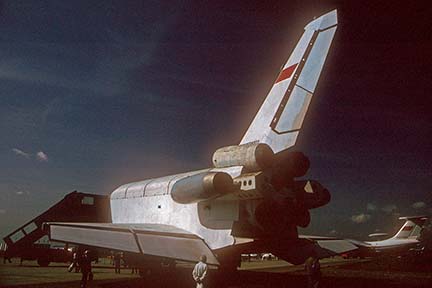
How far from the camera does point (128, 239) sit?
385 inches

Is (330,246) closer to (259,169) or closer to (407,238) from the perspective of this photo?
(259,169)

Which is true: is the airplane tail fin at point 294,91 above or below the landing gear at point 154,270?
above

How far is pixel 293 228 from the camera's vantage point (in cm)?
1037

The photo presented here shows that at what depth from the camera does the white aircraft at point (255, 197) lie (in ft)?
31.8

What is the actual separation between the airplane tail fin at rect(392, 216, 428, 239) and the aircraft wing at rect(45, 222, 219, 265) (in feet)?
128

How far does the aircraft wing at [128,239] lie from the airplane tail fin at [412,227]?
128 feet

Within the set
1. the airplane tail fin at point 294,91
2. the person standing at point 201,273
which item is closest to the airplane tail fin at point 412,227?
the airplane tail fin at point 294,91

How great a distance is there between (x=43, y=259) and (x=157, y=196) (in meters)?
17.6

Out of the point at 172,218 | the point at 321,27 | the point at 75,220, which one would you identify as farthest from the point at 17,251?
the point at 321,27

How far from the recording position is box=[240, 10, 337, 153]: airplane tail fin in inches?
409

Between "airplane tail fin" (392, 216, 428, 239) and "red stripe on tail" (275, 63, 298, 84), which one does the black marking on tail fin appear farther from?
"airplane tail fin" (392, 216, 428, 239)

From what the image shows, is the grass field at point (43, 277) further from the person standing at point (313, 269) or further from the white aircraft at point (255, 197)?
the person standing at point (313, 269)

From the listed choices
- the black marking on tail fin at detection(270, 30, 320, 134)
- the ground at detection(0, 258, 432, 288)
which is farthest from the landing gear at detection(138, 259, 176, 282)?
the black marking on tail fin at detection(270, 30, 320, 134)

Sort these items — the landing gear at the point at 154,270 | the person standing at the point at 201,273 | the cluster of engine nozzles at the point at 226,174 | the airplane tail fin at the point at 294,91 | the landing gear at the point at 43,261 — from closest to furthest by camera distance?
the person standing at the point at 201,273 → the cluster of engine nozzles at the point at 226,174 → the airplane tail fin at the point at 294,91 → the landing gear at the point at 154,270 → the landing gear at the point at 43,261
